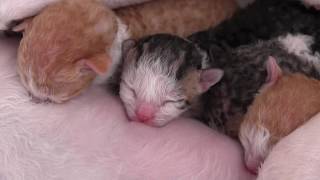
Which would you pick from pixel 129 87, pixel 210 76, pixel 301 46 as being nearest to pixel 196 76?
pixel 210 76

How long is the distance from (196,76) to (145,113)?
139mm

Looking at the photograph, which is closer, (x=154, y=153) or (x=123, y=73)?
(x=154, y=153)

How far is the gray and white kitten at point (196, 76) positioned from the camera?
3.79ft

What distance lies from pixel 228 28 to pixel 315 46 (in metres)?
0.20

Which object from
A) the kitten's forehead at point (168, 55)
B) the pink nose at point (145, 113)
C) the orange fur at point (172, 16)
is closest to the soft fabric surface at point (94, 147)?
the pink nose at point (145, 113)

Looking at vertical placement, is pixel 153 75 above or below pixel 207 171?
above

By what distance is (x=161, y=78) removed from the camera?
1167 mm

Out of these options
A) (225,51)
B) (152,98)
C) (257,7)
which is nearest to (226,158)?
(152,98)

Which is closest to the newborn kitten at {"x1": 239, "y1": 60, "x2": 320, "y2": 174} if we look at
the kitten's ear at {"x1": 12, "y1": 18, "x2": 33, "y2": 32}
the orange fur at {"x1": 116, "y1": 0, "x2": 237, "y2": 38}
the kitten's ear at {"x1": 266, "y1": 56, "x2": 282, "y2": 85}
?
the kitten's ear at {"x1": 266, "y1": 56, "x2": 282, "y2": 85}

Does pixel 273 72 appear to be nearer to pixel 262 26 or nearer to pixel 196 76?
pixel 196 76

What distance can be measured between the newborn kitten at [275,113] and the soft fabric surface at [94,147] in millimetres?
49

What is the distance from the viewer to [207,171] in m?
1.08

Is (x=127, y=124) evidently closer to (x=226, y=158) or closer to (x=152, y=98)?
(x=152, y=98)

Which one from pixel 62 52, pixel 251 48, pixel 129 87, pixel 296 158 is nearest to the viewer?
pixel 296 158
